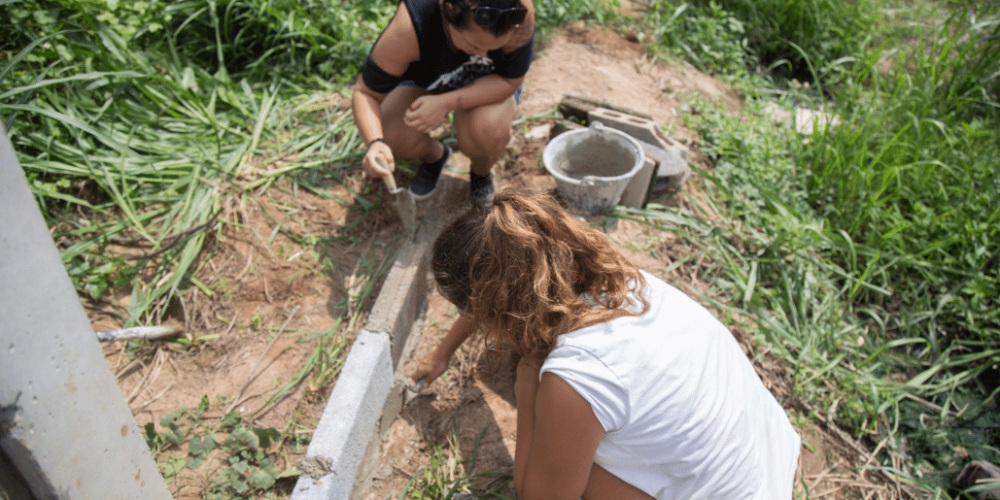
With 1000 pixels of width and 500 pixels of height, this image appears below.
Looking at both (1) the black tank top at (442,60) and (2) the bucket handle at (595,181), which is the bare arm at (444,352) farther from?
(1) the black tank top at (442,60)

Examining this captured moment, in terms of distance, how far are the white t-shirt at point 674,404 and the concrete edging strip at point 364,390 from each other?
0.80 metres

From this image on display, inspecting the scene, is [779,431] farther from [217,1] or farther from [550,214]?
[217,1]

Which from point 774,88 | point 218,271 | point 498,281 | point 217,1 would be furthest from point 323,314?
point 774,88

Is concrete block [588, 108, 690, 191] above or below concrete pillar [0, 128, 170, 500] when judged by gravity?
below

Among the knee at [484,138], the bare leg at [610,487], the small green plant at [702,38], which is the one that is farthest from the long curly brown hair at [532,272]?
the small green plant at [702,38]

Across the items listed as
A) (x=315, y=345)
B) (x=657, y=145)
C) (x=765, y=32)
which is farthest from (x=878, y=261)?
(x=315, y=345)

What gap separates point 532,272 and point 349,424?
2.87 ft

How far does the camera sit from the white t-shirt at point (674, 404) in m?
1.28

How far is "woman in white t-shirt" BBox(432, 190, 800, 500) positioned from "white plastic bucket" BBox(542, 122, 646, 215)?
109 centimetres

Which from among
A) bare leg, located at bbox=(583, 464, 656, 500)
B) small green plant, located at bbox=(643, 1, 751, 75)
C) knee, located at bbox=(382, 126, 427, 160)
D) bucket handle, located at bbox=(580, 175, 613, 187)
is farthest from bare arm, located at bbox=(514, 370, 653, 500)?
small green plant, located at bbox=(643, 1, 751, 75)

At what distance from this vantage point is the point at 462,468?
79.1 inches

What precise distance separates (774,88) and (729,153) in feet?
4.79

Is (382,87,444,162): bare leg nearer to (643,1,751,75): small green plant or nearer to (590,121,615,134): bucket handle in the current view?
(590,121,615,134): bucket handle

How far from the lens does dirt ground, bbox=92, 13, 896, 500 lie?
2023mm
